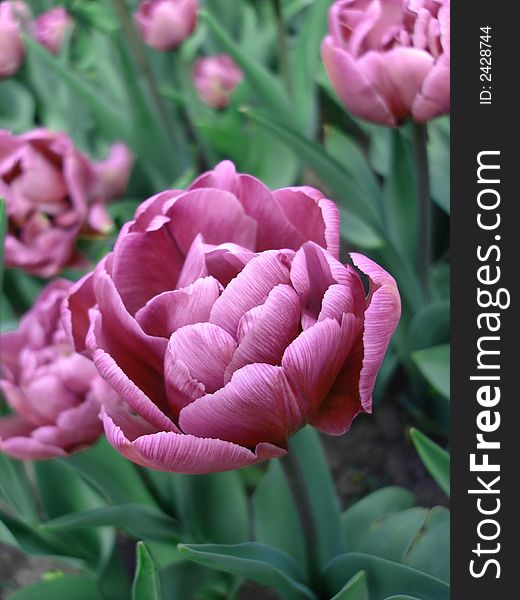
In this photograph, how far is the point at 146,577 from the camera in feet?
1.80

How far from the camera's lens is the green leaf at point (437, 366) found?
29.1 inches

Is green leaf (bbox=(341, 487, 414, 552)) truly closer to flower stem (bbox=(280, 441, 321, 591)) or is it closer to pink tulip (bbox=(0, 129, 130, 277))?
flower stem (bbox=(280, 441, 321, 591))

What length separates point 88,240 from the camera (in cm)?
102

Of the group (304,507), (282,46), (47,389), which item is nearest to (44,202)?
(47,389)

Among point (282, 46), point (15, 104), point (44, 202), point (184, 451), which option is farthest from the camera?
point (15, 104)

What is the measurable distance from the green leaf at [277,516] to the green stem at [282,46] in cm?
61

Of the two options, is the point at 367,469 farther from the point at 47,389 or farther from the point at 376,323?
the point at 376,323

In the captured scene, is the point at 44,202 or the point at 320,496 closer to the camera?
the point at 320,496

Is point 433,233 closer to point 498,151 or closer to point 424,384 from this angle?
point 424,384

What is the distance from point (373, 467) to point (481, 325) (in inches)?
17.6

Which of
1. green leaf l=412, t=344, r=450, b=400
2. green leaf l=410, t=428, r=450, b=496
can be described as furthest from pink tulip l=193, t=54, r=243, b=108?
green leaf l=410, t=428, r=450, b=496

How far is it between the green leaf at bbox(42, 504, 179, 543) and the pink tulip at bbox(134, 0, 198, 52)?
72 cm

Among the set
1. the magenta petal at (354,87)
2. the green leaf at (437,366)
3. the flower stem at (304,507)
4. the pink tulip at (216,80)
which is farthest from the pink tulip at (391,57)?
the pink tulip at (216,80)

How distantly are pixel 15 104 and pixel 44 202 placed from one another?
1.87 ft
